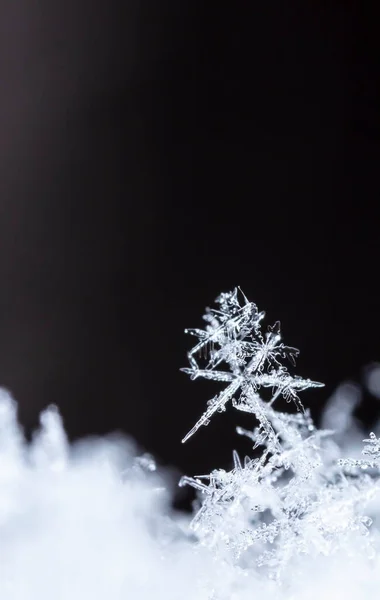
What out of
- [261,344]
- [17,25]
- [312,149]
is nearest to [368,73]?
[312,149]

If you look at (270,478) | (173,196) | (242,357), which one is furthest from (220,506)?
(173,196)

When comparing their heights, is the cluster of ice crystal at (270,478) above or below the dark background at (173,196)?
below

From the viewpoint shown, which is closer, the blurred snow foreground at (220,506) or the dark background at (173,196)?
the blurred snow foreground at (220,506)

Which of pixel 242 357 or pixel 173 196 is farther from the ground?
pixel 173 196

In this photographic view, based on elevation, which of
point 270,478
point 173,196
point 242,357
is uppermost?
point 173,196

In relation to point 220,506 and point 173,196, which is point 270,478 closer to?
point 220,506

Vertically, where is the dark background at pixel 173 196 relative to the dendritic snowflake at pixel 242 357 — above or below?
above
